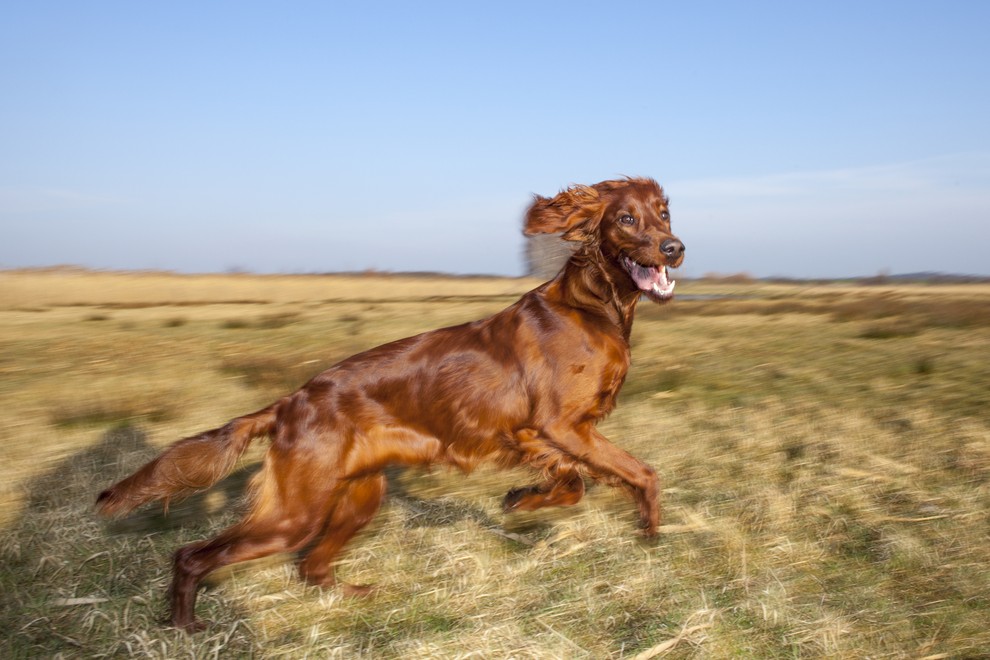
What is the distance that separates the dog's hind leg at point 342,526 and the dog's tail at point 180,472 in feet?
1.83

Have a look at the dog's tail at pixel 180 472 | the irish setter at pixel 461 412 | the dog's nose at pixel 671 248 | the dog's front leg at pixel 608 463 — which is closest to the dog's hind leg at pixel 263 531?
the irish setter at pixel 461 412

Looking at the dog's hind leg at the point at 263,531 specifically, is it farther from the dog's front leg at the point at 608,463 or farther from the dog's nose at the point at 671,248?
the dog's nose at the point at 671,248

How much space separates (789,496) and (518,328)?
185 centimetres

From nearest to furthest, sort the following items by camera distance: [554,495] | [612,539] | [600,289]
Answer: [600,289], [612,539], [554,495]

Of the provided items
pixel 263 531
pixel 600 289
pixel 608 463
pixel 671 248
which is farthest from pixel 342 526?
pixel 671 248

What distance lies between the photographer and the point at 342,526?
3.84m

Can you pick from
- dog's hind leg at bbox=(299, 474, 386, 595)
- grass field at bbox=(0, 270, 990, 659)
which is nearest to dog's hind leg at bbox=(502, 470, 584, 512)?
grass field at bbox=(0, 270, 990, 659)

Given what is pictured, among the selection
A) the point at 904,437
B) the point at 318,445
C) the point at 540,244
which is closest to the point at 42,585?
the point at 318,445

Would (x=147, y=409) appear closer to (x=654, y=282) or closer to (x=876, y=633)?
(x=654, y=282)

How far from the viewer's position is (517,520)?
4598 millimetres

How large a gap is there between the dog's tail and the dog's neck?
161 cm

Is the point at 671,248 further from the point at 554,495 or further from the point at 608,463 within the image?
the point at 554,495

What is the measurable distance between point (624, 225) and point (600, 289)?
1.04 feet

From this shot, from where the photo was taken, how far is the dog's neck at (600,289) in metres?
3.94
